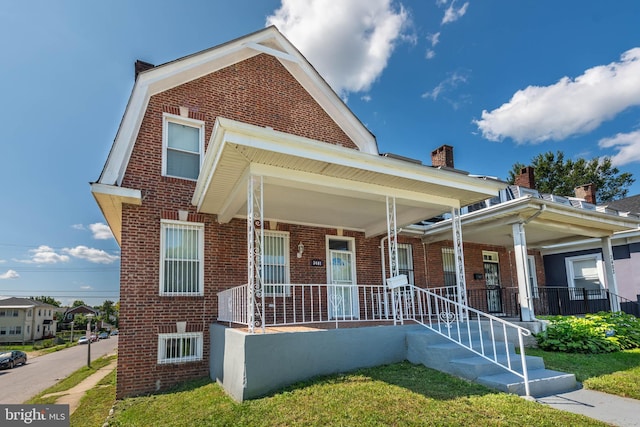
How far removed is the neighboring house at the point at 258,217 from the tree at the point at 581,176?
2463cm

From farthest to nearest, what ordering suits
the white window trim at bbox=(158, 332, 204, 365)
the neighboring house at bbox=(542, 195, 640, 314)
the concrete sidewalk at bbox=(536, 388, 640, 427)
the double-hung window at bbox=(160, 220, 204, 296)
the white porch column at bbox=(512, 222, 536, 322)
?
1. the neighboring house at bbox=(542, 195, 640, 314)
2. the white porch column at bbox=(512, 222, 536, 322)
3. the double-hung window at bbox=(160, 220, 204, 296)
4. the white window trim at bbox=(158, 332, 204, 365)
5. the concrete sidewalk at bbox=(536, 388, 640, 427)

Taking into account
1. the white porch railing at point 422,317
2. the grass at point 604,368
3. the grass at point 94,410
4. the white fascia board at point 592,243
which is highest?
the white fascia board at point 592,243

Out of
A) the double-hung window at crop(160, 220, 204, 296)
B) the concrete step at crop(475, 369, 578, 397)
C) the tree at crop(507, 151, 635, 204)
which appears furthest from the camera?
the tree at crop(507, 151, 635, 204)

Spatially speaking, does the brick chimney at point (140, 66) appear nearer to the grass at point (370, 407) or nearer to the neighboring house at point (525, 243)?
the grass at point (370, 407)

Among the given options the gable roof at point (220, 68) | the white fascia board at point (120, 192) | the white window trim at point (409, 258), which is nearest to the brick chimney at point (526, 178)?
the white window trim at point (409, 258)

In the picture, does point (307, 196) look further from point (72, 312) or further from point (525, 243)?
point (72, 312)

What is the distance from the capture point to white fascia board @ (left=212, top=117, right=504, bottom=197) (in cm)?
537

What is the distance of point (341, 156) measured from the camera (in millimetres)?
6266

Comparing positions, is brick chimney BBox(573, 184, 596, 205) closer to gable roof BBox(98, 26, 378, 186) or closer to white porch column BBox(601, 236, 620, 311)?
white porch column BBox(601, 236, 620, 311)

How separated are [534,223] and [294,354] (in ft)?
26.4

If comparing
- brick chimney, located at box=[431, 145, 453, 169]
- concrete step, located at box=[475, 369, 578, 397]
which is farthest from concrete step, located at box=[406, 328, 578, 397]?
brick chimney, located at box=[431, 145, 453, 169]

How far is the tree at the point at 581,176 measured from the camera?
33188mm

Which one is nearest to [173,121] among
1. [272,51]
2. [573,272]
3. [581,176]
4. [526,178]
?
[272,51]

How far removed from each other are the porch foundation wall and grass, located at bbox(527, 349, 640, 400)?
2801 mm
